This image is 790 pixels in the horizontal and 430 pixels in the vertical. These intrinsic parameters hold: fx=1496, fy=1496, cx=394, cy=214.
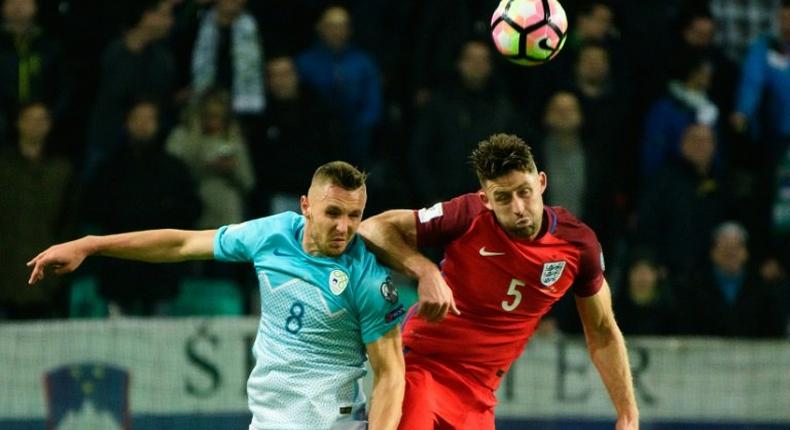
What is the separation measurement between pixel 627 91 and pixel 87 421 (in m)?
4.67

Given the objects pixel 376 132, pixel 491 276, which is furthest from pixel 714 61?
pixel 491 276

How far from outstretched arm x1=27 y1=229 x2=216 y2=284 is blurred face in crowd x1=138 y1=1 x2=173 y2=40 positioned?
4622 mm

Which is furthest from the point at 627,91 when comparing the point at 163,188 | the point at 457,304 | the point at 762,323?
the point at 457,304

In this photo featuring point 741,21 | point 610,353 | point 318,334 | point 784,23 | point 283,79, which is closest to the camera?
point 318,334

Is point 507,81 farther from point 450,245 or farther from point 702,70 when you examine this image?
point 450,245

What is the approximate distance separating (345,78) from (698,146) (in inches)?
101

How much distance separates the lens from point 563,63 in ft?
36.3

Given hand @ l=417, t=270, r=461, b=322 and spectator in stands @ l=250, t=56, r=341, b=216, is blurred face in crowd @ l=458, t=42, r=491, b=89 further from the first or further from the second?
hand @ l=417, t=270, r=461, b=322

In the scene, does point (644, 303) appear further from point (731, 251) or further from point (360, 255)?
point (360, 255)

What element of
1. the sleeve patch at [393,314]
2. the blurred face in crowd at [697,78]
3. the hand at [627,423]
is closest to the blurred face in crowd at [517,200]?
the sleeve patch at [393,314]

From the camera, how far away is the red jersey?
6.38m

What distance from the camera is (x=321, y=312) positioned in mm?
6023

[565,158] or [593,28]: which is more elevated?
[593,28]

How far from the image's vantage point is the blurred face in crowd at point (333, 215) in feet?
19.4
